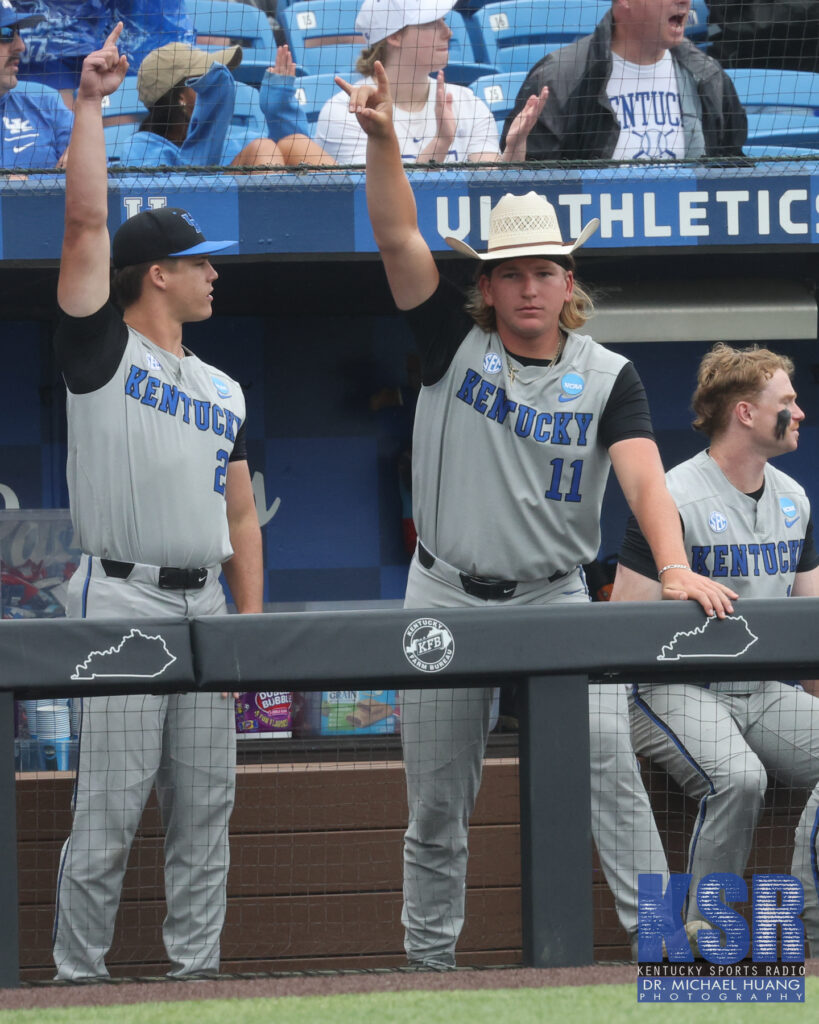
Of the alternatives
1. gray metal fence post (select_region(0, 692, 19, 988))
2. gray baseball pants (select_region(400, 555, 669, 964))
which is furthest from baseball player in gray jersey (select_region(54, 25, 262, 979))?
gray baseball pants (select_region(400, 555, 669, 964))

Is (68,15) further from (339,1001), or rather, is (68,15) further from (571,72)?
(339,1001)

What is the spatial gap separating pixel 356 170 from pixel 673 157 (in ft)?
3.96

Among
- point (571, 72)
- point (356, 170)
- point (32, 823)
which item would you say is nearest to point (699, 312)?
point (571, 72)

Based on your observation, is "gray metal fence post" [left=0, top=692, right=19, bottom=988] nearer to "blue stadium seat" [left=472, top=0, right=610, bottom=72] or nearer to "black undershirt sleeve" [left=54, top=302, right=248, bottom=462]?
"black undershirt sleeve" [left=54, top=302, right=248, bottom=462]

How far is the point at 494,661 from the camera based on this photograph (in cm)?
241

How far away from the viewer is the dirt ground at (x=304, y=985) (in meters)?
2.23

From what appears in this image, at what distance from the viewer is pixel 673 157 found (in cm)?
488

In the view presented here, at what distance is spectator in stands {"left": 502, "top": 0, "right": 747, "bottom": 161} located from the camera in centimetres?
491

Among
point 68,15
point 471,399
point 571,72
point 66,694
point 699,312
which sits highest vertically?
point 68,15

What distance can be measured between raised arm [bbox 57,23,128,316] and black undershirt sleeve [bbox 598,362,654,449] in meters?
1.09

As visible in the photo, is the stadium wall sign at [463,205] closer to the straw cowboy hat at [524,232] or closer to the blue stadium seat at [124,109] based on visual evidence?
the blue stadium seat at [124,109]

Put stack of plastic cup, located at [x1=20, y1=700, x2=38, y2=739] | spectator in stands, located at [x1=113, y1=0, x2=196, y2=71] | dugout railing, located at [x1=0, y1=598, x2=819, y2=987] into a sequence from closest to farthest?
dugout railing, located at [x1=0, y1=598, x2=819, y2=987]
stack of plastic cup, located at [x1=20, y1=700, x2=38, y2=739]
spectator in stands, located at [x1=113, y1=0, x2=196, y2=71]

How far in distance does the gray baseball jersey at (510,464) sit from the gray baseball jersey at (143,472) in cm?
47

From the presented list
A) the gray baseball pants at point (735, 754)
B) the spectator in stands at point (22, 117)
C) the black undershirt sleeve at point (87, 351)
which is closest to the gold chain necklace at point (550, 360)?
the gray baseball pants at point (735, 754)
